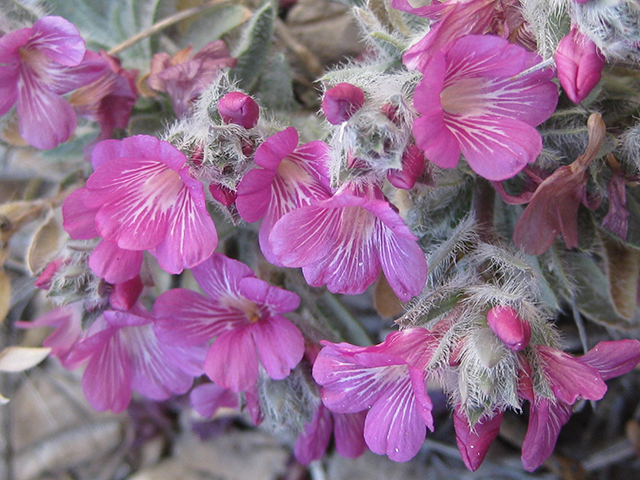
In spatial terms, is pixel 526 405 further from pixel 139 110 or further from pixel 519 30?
pixel 139 110

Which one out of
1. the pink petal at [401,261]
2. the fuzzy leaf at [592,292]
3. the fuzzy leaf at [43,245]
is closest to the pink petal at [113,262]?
the fuzzy leaf at [43,245]

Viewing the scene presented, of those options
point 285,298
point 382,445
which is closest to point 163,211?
point 285,298

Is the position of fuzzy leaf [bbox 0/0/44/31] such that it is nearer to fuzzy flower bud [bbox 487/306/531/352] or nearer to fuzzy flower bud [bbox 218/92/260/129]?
fuzzy flower bud [bbox 218/92/260/129]

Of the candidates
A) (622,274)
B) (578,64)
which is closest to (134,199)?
(578,64)

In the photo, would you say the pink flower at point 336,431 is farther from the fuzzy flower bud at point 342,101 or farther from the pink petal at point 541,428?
the fuzzy flower bud at point 342,101

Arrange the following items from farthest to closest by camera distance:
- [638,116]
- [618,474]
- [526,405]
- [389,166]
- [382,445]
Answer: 1. [618,474]
2. [526,405]
3. [638,116]
4. [382,445]
5. [389,166]

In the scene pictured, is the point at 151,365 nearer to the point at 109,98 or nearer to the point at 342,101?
the point at 109,98

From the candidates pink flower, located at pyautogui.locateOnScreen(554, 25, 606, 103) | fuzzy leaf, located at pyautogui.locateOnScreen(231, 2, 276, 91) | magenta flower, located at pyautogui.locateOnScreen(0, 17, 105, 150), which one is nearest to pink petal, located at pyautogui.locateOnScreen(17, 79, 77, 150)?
magenta flower, located at pyautogui.locateOnScreen(0, 17, 105, 150)
